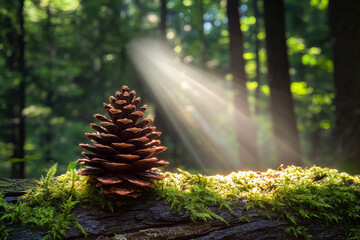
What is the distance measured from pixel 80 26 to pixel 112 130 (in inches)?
597

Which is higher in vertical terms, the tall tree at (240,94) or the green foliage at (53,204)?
the tall tree at (240,94)

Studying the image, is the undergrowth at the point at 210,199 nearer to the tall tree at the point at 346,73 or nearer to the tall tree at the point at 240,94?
the tall tree at the point at 346,73

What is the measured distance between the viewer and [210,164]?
14328 millimetres

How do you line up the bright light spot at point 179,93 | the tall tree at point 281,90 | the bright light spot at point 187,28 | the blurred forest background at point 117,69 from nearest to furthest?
the blurred forest background at point 117,69 < the tall tree at point 281,90 < the bright light spot at point 179,93 < the bright light spot at point 187,28

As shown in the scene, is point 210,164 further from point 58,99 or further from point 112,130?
point 112,130

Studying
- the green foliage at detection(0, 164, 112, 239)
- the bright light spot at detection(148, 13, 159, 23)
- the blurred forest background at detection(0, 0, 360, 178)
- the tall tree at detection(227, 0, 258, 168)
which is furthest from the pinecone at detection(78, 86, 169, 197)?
the bright light spot at detection(148, 13, 159, 23)

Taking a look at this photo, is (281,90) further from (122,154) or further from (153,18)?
(153,18)

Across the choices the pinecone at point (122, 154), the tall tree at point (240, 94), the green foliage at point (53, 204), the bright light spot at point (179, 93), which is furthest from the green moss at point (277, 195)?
the bright light spot at point (179, 93)

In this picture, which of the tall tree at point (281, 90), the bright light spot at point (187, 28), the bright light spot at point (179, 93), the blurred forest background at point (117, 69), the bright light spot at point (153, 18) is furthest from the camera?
the bright light spot at point (153, 18)

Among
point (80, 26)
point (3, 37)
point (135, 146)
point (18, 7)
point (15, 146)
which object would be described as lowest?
point (135, 146)

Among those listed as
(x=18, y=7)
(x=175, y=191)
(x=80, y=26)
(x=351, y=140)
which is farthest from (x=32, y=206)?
(x=80, y=26)

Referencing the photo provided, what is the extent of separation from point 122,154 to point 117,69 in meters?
13.8

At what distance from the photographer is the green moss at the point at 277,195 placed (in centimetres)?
172

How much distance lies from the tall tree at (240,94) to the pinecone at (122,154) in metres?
6.54
